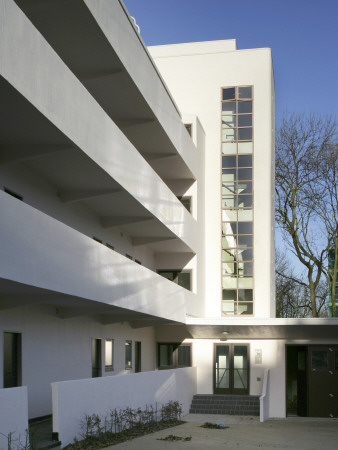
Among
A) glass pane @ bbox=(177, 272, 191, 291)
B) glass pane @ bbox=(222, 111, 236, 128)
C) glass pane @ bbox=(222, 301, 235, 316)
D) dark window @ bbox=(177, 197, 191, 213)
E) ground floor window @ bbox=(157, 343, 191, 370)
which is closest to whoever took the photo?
glass pane @ bbox=(177, 272, 191, 291)

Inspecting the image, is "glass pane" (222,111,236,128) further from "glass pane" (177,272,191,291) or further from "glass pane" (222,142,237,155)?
"glass pane" (177,272,191,291)

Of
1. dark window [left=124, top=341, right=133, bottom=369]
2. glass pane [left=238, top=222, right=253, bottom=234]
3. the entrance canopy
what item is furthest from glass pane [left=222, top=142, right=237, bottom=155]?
dark window [left=124, top=341, right=133, bottom=369]

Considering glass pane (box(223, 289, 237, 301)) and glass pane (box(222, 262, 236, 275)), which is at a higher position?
glass pane (box(222, 262, 236, 275))

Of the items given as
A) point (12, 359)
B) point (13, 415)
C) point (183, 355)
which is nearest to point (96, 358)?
point (12, 359)

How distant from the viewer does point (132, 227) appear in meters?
25.0

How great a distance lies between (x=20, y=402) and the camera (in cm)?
1226

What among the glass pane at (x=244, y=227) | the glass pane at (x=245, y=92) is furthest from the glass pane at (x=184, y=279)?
the glass pane at (x=245, y=92)

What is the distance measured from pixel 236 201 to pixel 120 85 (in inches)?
507

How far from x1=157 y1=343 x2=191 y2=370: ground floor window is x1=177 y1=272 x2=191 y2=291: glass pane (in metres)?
2.73

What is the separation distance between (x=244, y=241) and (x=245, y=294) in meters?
2.44

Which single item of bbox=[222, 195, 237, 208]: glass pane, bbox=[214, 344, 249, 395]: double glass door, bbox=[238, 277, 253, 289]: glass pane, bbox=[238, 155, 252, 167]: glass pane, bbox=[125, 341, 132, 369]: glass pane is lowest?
bbox=[214, 344, 249, 395]: double glass door

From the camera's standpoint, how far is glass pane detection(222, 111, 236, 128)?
32.9 metres

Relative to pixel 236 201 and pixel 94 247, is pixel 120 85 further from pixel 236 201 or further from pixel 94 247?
pixel 236 201

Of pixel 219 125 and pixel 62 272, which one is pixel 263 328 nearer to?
pixel 219 125
